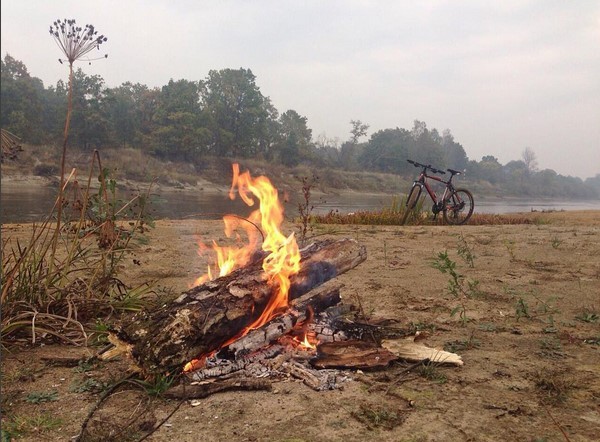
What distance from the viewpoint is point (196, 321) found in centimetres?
301

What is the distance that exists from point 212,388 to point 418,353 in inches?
61.4

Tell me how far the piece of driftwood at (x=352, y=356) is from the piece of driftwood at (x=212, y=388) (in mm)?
514

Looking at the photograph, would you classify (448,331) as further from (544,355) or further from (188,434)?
(188,434)

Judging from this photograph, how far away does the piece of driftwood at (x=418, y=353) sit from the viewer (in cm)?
327

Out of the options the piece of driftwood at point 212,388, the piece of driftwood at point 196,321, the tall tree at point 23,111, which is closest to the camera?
the piece of driftwood at point 212,388

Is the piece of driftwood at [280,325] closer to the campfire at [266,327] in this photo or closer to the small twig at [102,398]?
the campfire at [266,327]

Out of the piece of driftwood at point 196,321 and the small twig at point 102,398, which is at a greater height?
the piece of driftwood at point 196,321

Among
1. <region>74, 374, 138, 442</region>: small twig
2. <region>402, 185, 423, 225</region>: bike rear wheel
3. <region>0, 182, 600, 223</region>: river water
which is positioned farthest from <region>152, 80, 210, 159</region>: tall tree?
<region>74, 374, 138, 442</region>: small twig

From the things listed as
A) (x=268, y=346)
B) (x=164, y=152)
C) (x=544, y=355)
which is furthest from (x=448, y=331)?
(x=164, y=152)

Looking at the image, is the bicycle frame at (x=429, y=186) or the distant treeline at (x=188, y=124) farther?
the distant treeline at (x=188, y=124)

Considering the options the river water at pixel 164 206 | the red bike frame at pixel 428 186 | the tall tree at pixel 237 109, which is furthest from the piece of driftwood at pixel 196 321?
the tall tree at pixel 237 109

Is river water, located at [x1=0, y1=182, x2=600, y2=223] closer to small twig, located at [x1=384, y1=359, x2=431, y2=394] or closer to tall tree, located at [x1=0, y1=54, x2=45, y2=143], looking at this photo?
small twig, located at [x1=384, y1=359, x2=431, y2=394]

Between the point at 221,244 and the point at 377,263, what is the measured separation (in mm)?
3240

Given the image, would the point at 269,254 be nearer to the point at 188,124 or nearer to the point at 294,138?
the point at 188,124
